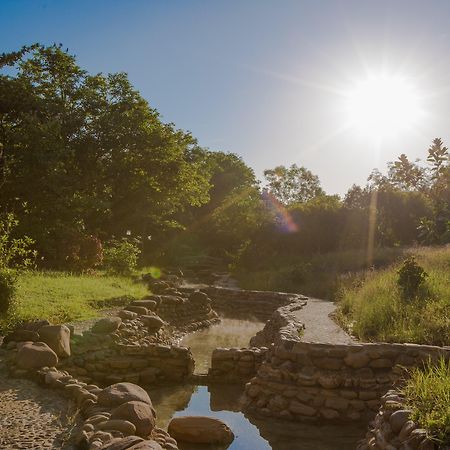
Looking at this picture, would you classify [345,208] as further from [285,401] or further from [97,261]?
[285,401]

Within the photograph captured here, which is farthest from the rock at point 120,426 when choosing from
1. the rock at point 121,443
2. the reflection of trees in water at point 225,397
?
the reflection of trees in water at point 225,397

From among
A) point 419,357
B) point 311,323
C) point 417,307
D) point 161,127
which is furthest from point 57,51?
point 419,357

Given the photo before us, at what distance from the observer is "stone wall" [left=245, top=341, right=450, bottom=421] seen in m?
8.20

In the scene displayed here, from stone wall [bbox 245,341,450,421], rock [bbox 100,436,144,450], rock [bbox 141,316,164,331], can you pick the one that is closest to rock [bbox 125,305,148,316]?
rock [bbox 141,316,164,331]

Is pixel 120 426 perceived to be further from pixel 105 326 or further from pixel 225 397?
pixel 105 326

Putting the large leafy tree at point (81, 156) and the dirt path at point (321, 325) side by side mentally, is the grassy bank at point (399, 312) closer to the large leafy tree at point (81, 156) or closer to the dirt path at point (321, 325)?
the dirt path at point (321, 325)

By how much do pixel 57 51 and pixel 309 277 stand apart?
15.6 m

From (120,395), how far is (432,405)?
3955 mm

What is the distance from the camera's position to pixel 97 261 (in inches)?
848

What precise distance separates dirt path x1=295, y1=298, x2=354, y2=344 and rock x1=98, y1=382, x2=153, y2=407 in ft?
12.3

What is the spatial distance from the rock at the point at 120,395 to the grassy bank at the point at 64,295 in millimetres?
4399

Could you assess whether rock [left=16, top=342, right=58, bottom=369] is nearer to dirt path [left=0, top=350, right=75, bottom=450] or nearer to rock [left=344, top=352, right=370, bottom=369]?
dirt path [left=0, top=350, right=75, bottom=450]

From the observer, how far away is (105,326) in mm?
11023

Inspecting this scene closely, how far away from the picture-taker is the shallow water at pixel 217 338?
43.0 ft
